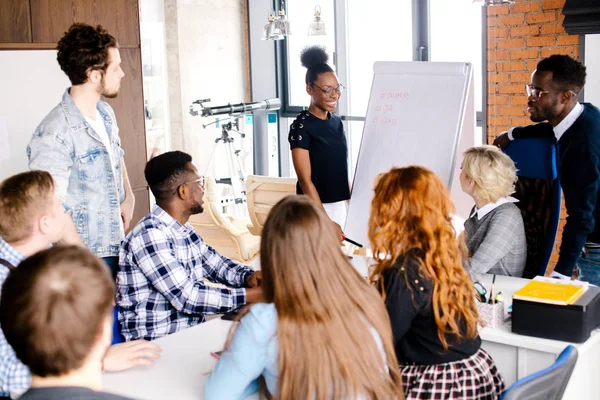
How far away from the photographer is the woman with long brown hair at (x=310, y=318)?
1.62 metres

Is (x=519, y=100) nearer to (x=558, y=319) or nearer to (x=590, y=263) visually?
(x=590, y=263)

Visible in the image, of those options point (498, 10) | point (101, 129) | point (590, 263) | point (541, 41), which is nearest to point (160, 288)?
point (101, 129)

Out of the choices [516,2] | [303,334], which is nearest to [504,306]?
[303,334]

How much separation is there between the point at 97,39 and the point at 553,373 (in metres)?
2.19

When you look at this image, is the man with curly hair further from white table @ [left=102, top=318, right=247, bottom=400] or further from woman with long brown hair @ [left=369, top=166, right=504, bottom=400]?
woman with long brown hair @ [left=369, top=166, right=504, bottom=400]

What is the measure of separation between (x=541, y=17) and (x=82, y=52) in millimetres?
3181

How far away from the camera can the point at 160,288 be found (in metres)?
2.53

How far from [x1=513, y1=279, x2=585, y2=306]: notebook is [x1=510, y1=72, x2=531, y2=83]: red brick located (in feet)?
9.39

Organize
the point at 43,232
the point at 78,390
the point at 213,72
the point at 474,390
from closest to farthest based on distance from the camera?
the point at 78,390, the point at 474,390, the point at 43,232, the point at 213,72

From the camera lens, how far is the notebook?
2.25 metres

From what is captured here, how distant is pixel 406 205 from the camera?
2.08 meters

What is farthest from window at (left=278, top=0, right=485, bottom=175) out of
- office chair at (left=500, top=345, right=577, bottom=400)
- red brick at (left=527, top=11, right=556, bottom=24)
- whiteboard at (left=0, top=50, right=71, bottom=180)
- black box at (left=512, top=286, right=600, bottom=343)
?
office chair at (left=500, top=345, right=577, bottom=400)

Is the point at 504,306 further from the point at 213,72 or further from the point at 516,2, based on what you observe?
the point at 213,72

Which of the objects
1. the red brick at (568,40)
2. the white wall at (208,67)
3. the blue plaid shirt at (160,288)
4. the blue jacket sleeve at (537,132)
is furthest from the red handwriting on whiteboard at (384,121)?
the white wall at (208,67)
